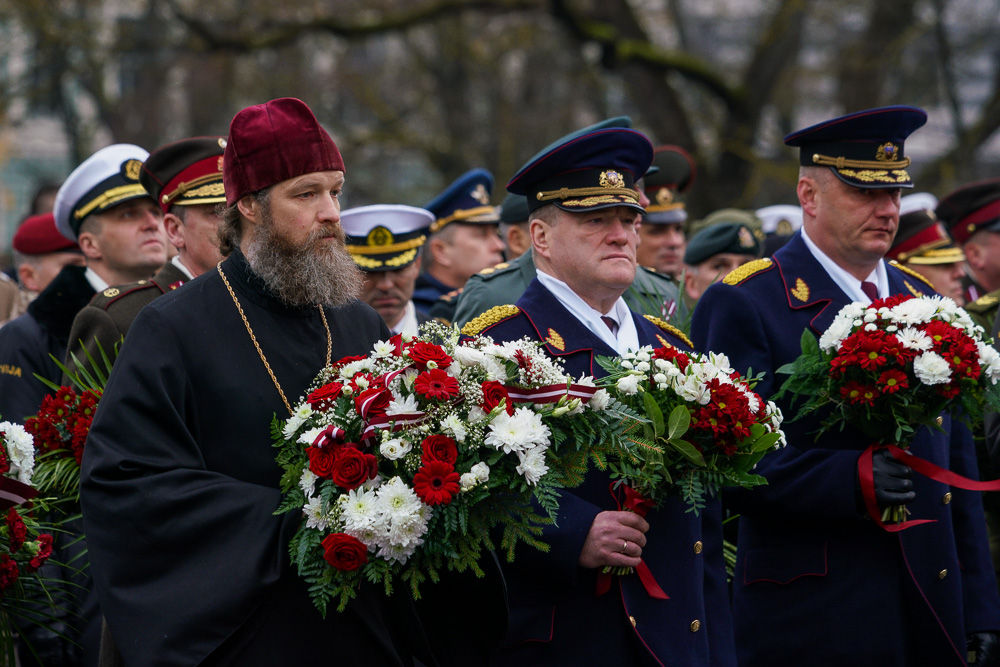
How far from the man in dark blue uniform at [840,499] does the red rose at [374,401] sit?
1.74 meters

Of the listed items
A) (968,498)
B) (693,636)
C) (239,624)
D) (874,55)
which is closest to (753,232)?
(968,498)

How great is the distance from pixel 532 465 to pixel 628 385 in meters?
0.50

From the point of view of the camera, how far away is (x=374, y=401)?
3275 mm

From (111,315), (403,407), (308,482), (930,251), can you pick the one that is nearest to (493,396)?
(403,407)

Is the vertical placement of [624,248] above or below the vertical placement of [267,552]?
above

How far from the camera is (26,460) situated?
13.8 feet

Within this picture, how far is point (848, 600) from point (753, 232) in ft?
11.6

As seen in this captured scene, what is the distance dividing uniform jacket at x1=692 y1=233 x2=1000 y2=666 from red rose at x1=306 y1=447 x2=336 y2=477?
6.09 feet

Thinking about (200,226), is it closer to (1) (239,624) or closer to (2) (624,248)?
(2) (624,248)

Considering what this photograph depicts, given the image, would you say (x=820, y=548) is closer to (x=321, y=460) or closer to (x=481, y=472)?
(x=481, y=472)

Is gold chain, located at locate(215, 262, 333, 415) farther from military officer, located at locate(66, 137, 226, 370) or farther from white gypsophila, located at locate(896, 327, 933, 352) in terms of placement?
white gypsophila, located at locate(896, 327, 933, 352)

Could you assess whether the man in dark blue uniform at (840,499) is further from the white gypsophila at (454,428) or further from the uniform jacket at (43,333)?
the uniform jacket at (43,333)

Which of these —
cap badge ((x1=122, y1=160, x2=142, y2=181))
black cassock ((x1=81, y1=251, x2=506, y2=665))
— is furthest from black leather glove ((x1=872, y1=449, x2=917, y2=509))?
cap badge ((x1=122, y1=160, x2=142, y2=181))

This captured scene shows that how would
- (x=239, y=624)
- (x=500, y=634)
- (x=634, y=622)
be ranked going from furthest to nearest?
(x=634, y=622)
(x=500, y=634)
(x=239, y=624)
